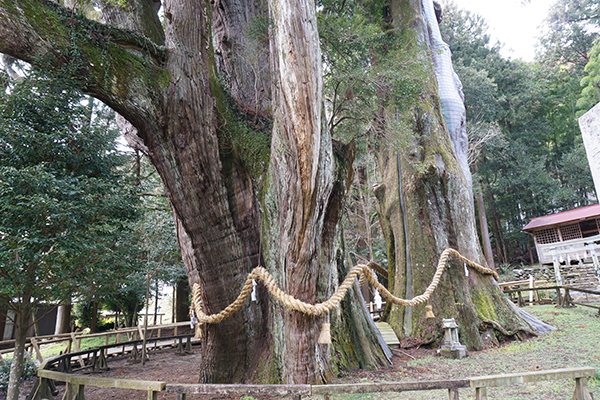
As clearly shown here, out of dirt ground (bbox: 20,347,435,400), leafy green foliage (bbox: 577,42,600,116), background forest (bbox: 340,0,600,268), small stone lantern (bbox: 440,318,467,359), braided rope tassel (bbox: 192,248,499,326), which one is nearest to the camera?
braided rope tassel (bbox: 192,248,499,326)

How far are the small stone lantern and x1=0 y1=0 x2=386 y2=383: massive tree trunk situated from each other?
133 centimetres

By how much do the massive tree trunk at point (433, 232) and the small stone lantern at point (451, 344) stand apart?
22.0 inches

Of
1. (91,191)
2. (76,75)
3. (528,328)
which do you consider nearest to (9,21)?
(76,75)

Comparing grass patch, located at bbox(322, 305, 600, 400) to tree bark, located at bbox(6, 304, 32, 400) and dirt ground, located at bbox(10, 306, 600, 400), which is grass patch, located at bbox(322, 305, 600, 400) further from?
tree bark, located at bbox(6, 304, 32, 400)

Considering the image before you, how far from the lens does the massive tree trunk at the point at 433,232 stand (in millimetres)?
6156

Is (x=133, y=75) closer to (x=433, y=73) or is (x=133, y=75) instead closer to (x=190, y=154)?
(x=190, y=154)

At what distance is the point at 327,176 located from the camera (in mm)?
3141

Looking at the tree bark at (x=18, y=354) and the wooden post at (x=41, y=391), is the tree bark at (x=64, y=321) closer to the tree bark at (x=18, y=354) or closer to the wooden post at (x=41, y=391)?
the tree bark at (x=18, y=354)

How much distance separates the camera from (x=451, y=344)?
5281 millimetres

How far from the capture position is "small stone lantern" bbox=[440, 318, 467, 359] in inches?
206

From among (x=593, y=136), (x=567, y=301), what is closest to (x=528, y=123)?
(x=567, y=301)

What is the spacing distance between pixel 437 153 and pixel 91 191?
5.91 meters

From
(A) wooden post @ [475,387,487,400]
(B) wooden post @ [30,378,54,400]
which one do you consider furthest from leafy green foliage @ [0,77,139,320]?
(A) wooden post @ [475,387,487,400]

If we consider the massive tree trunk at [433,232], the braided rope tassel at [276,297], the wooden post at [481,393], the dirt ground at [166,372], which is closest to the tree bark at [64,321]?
the dirt ground at [166,372]
